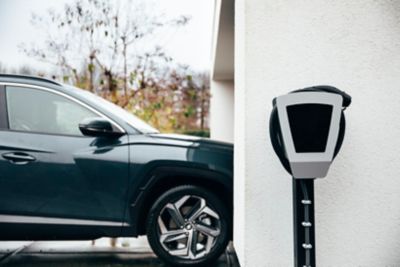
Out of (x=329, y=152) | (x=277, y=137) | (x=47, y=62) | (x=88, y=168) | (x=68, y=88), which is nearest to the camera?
(x=329, y=152)

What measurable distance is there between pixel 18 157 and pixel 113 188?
806 millimetres

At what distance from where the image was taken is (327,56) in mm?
3242

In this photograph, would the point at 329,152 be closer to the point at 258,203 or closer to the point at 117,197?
the point at 258,203

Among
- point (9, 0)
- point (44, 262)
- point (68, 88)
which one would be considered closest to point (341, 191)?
point (68, 88)

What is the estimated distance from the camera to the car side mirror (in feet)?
12.3

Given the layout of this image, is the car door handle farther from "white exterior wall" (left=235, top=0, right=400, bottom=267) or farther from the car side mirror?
"white exterior wall" (left=235, top=0, right=400, bottom=267)

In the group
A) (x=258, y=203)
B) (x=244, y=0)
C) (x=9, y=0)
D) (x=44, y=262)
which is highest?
(x=9, y=0)

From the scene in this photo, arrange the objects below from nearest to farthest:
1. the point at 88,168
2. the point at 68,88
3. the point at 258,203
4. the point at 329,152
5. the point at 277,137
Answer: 1. the point at 329,152
2. the point at 277,137
3. the point at 258,203
4. the point at 88,168
5. the point at 68,88

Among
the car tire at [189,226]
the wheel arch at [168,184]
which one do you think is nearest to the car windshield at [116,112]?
the wheel arch at [168,184]

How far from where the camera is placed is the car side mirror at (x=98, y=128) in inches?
148

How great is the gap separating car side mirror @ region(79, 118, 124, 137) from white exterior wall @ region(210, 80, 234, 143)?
8.34 meters

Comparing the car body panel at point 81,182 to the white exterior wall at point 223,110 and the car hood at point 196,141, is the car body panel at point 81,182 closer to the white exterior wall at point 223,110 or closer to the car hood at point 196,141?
the car hood at point 196,141

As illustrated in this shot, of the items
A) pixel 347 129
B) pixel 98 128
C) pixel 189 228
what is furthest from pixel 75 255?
pixel 347 129

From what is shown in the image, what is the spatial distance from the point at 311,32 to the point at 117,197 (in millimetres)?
1962
